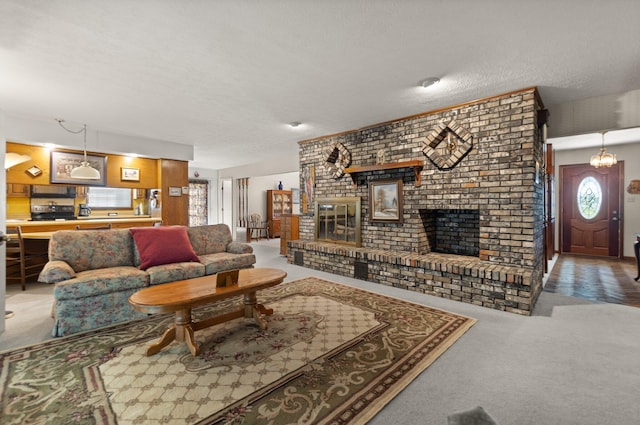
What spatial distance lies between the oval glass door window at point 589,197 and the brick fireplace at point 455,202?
3659 millimetres

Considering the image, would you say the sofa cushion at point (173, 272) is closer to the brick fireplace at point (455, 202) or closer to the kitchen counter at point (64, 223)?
→ the brick fireplace at point (455, 202)

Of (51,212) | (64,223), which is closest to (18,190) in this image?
(51,212)

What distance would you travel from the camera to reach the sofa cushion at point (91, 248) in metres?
3.06

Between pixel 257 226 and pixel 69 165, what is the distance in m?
5.21

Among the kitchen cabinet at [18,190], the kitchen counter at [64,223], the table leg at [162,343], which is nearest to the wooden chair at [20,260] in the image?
the kitchen counter at [64,223]

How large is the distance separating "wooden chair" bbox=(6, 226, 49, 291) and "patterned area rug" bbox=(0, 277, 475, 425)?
7.83 ft

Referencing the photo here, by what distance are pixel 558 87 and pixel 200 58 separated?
3.59 m

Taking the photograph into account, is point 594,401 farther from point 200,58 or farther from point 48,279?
point 48,279

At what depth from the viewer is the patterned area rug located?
1608 millimetres

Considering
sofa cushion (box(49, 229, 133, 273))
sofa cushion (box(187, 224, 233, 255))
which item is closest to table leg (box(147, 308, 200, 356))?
sofa cushion (box(49, 229, 133, 273))

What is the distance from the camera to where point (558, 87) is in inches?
126

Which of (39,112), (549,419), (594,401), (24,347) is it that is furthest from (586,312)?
(39,112)

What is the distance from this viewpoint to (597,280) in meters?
4.41

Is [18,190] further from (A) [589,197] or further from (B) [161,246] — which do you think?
(A) [589,197]
